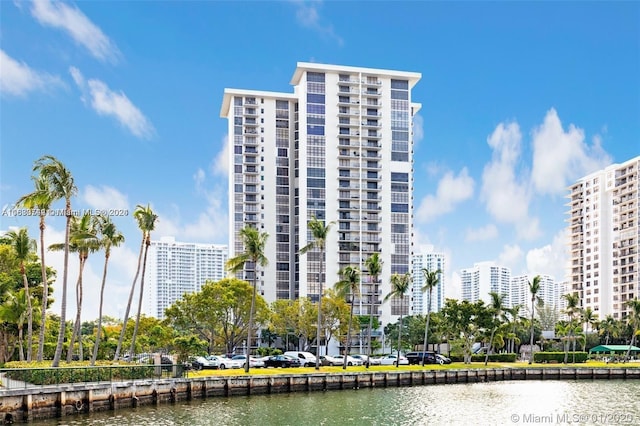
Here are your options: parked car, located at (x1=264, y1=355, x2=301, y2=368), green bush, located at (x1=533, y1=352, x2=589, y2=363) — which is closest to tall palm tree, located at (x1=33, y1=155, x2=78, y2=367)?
parked car, located at (x1=264, y1=355, x2=301, y2=368)

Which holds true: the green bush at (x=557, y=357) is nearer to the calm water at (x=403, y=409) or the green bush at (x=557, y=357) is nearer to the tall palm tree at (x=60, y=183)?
the calm water at (x=403, y=409)

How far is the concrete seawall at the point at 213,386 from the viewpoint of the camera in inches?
1629

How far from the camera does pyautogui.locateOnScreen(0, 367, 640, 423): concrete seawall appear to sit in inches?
1629

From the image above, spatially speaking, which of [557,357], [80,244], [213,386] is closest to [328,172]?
[557,357]

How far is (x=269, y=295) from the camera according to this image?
152000 mm

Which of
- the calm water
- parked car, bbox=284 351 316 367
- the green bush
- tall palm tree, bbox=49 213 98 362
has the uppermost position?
tall palm tree, bbox=49 213 98 362

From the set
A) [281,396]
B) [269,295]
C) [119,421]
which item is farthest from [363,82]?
[119,421]

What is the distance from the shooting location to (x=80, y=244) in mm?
63062

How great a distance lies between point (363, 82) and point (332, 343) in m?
57.7

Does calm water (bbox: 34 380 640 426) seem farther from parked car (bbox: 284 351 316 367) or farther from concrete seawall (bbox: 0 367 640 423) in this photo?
parked car (bbox: 284 351 316 367)

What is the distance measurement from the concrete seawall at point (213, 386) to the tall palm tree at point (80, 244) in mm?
13474

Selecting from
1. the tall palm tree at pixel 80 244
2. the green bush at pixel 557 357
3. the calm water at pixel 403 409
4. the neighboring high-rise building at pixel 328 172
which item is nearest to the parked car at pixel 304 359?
the calm water at pixel 403 409

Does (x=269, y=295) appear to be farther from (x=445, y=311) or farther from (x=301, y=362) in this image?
(x=301, y=362)

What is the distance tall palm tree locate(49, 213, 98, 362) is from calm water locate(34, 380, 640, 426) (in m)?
17.8
